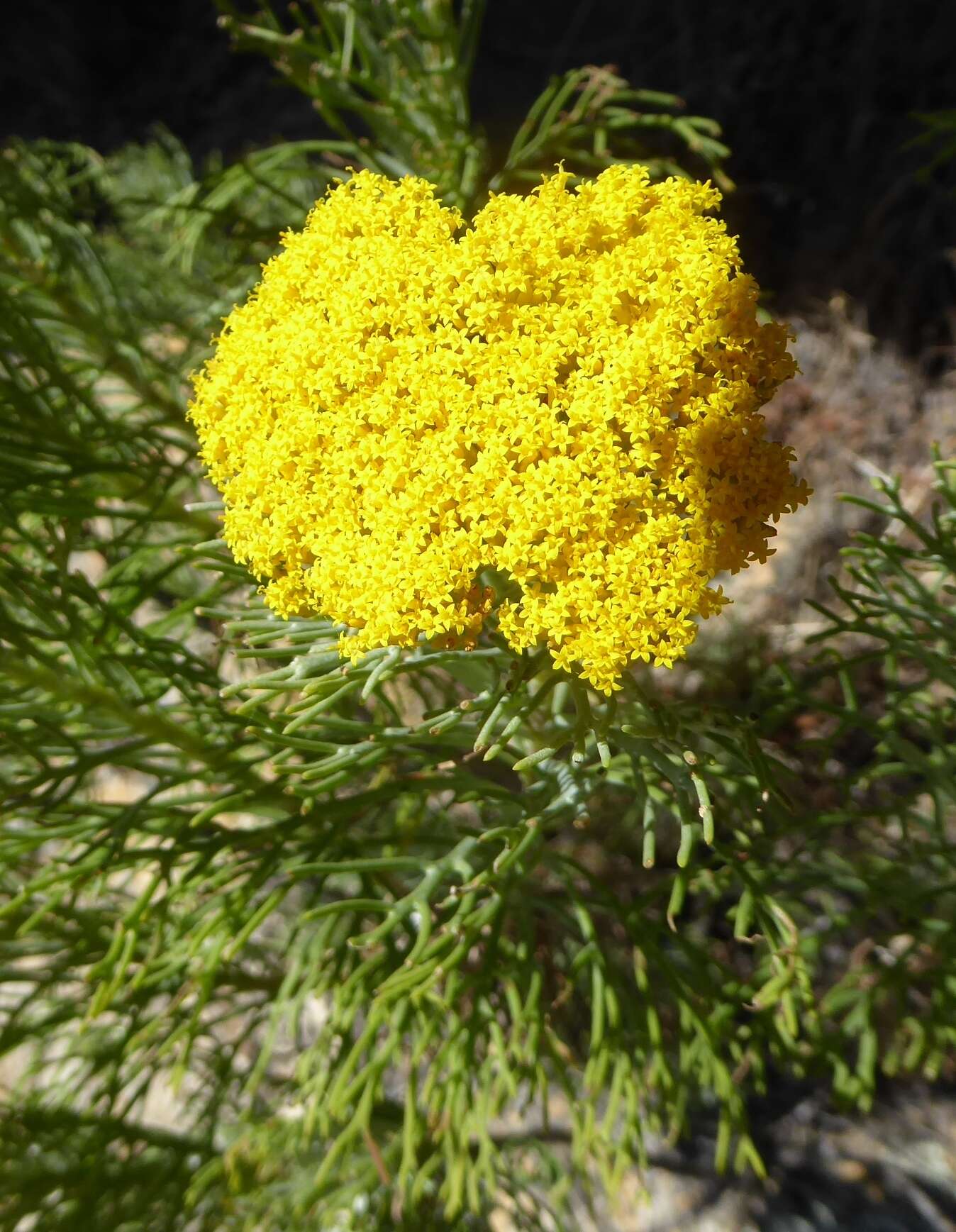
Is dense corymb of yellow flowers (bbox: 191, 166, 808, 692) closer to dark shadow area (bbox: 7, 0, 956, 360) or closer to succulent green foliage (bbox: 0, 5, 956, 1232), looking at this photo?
succulent green foliage (bbox: 0, 5, 956, 1232)

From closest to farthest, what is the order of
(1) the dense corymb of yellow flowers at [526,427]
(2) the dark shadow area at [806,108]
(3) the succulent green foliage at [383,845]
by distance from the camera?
(1) the dense corymb of yellow flowers at [526,427] < (3) the succulent green foliage at [383,845] < (2) the dark shadow area at [806,108]

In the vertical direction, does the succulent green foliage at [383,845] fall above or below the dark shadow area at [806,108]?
below

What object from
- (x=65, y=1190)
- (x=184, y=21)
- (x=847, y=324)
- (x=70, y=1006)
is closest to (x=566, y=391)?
(x=70, y=1006)

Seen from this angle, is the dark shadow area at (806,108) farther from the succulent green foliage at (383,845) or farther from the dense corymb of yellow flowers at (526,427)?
the dense corymb of yellow flowers at (526,427)

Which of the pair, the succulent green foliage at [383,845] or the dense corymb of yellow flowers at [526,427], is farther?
the succulent green foliage at [383,845]

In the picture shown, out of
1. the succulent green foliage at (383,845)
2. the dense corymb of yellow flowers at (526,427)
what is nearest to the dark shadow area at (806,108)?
the succulent green foliage at (383,845)

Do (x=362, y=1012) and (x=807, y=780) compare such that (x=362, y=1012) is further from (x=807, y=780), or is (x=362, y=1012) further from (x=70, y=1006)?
(x=807, y=780)
